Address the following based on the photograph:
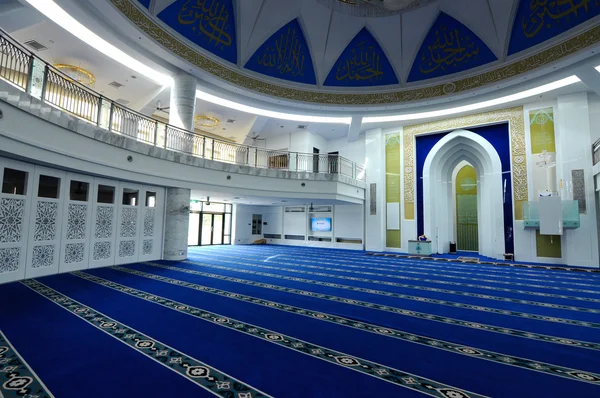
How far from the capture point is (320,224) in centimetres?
1427

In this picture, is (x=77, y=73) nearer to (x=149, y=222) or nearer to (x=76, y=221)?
(x=149, y=222)

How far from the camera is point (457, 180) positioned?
14742 mm

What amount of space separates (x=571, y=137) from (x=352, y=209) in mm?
7659

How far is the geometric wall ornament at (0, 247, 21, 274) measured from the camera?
16.1 feet

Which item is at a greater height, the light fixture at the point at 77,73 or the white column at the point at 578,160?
the light fixture at the point at 77,73

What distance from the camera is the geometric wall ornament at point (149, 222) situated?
7.84m

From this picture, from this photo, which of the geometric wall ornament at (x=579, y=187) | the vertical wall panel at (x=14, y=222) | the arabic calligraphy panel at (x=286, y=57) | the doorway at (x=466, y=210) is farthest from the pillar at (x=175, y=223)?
the doorway at (x=466, y=210)

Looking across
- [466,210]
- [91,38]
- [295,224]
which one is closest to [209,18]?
[91,38]

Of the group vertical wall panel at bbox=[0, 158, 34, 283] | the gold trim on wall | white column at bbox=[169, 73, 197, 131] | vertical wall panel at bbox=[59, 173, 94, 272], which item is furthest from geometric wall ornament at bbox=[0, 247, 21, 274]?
the gold trim on wall

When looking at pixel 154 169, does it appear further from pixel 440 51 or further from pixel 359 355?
pixel 440 51

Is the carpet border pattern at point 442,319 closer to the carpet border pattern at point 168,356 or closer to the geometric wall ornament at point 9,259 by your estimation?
the carpet border pattern at point 168,356

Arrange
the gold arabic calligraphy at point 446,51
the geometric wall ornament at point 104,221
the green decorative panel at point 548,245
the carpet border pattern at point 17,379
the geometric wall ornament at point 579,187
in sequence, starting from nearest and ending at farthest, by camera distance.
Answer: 1. the carpet border pattern at point 17,379
2. the geometric wall ornament at point 104,221
3. the geometric wall ornament at point 579,187
4. the green decorative panel at point 548,245
5. the gold arabic calligraphy at point 446,51

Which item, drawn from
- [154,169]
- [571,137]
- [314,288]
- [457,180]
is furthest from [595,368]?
[457,180]

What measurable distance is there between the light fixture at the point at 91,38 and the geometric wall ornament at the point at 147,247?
495 centimetres
